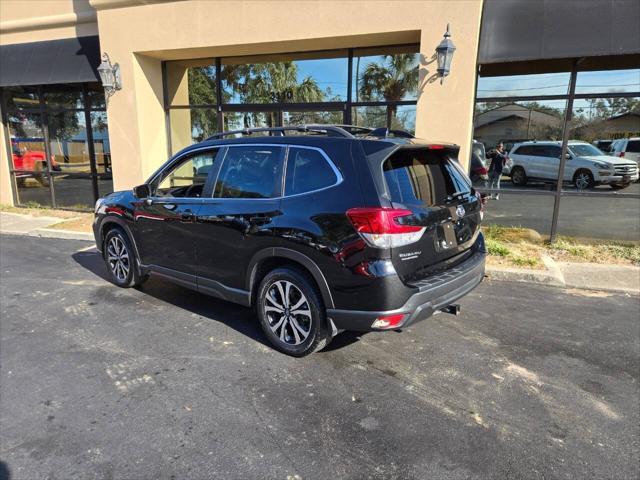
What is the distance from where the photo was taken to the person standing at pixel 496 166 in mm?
8188

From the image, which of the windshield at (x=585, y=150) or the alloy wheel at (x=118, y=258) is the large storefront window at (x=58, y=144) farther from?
the windshield at (x=585, y=150)

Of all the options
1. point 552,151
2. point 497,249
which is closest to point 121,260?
point 497,249

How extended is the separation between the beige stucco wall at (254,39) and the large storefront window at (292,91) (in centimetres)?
35

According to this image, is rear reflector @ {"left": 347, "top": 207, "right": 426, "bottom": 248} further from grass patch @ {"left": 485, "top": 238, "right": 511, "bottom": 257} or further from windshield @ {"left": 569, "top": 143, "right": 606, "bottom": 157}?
windshield @ {"left": 569, "top": 143, "right": 606, "bottom": 157}

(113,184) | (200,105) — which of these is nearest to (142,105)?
(200,105)

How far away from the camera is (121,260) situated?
5.54m

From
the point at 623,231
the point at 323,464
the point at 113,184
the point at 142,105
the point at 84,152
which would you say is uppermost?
the point at 142,105

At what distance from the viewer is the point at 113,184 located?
10023 mm

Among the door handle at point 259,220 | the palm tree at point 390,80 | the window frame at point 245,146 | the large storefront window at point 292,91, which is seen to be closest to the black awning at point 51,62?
the large storefront window at point 292,91

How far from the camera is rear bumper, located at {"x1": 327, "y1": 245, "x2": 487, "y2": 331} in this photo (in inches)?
128

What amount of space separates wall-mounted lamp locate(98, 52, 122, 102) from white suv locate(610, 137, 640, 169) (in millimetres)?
9654

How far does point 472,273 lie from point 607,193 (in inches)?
211

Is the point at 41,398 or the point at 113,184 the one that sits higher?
the point at 113,184

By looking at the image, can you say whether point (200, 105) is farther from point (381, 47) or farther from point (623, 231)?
point (623, 231)
